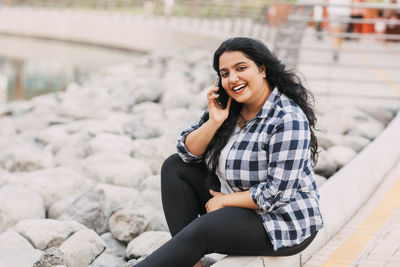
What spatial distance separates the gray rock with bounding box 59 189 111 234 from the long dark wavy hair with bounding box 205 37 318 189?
5.33ft

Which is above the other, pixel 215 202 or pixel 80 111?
pixel 215 202

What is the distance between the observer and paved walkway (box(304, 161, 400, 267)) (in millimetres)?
3750

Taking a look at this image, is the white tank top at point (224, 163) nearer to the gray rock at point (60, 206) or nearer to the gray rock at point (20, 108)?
the gray rock at point (60, 206)

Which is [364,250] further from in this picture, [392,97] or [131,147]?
[392,97]

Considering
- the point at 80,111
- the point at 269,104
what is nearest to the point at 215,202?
the point at 269,104

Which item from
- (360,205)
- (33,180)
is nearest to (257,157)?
(360,205)

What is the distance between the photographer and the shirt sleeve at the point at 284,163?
3172 mm

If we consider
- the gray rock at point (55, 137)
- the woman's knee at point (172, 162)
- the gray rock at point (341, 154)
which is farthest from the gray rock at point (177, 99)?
the woman's knee at point (172, 162)

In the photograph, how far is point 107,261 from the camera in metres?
4.28

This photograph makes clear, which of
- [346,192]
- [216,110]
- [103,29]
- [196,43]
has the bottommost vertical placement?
[103,29]

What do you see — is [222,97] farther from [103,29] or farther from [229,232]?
[103,29]

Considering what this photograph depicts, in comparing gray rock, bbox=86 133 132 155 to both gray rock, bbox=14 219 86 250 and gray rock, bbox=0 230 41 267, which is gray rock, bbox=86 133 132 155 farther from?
gray rock, bbox=0 230 41 267

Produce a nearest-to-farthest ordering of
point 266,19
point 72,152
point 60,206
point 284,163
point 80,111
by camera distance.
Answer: point 284,163, point 60,206, point 72,152, point 80,111, point 266,19

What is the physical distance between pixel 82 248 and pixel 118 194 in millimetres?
1473
